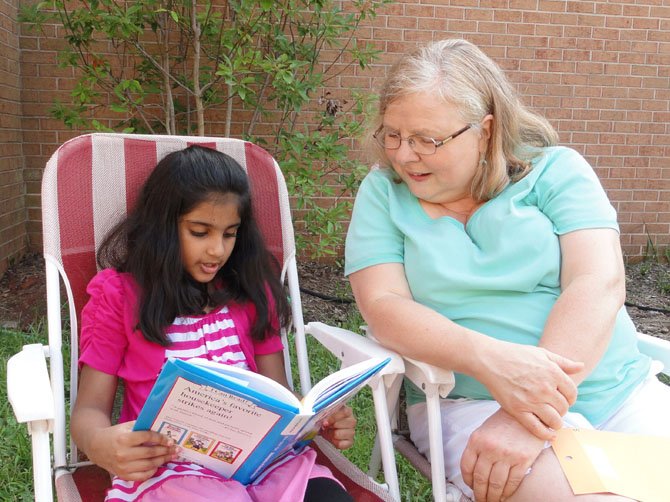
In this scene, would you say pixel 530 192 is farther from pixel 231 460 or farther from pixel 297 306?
pixel 231 460

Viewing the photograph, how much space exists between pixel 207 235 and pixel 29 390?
0.61 metres

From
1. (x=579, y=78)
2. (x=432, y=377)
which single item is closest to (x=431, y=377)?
(x=432, y=377)

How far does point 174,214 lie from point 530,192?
3.30 ft

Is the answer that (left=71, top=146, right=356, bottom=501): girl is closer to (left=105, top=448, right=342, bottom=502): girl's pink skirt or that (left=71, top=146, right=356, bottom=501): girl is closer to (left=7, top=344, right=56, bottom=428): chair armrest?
(left=105, top=448, right=342, bottom=502): girl's pink skirt

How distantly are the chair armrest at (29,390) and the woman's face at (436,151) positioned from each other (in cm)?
106

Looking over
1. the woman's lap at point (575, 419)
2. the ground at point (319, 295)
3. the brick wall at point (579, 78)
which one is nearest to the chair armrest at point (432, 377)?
the woman's lap at point (575, 419)

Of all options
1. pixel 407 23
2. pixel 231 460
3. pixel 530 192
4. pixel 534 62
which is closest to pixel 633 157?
pixel 534 62

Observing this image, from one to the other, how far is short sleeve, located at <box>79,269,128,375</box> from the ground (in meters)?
2.48

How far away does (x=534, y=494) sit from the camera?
159cm

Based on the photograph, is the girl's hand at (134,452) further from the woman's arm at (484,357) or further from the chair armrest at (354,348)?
the woman's arm at (484,357)

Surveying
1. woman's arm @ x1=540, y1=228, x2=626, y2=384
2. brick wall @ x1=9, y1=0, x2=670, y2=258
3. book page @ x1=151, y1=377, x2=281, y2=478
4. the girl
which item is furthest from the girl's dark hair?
brick wall @ x1=9, y1=0, x2=670, y2=258

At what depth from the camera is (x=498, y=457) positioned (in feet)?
5.32

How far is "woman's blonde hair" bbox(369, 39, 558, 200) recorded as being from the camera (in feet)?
6.38

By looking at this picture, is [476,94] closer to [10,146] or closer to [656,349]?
[656,349]
